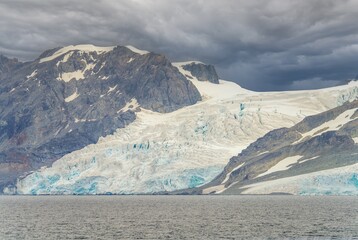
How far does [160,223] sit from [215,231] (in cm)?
2893

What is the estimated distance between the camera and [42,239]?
12681 cm

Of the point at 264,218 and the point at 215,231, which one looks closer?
the point at 215,231

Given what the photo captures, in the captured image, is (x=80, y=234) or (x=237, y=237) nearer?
(x=237, y=237)

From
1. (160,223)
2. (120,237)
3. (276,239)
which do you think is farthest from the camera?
(160,223)

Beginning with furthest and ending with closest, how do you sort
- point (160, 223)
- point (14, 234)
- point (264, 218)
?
point (264, 218) → point (160, 223) → point (14, 234)

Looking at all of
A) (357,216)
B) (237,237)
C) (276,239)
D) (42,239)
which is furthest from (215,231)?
(357,216)

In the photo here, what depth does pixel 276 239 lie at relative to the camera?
120m

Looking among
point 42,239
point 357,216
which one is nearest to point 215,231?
point 42,239

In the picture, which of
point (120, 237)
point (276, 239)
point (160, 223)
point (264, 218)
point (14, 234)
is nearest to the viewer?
point (276, 239)

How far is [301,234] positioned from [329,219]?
4137 cm

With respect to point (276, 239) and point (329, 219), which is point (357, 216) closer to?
point (329, 219)

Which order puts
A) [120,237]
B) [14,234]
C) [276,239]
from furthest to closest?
[14,234] → [120,237] → [276,239]

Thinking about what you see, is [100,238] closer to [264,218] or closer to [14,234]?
[14,234]

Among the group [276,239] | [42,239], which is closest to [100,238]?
[42,239]
